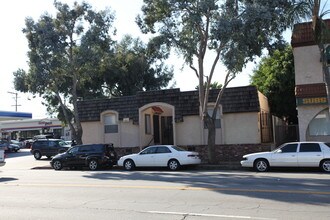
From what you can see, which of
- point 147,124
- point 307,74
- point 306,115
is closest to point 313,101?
point 306,115

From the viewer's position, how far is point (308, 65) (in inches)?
865

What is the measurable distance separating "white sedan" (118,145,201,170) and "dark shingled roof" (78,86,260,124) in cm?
538

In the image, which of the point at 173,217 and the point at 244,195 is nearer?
the point at 173,217

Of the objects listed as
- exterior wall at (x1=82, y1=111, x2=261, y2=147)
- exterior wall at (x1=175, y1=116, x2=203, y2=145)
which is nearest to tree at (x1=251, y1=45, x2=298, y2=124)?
exterior wall at (x1=82, y1=111, x2=261, y2=147)

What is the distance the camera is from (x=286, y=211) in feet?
28.3

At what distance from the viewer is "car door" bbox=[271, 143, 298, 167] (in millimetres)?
18172

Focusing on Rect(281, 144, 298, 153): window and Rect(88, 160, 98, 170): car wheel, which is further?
Rect(88, 160, 98, 170): car wheel

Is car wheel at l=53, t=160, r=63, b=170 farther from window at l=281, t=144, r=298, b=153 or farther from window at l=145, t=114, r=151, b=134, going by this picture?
window at l=281, t=144, r=298, b=153

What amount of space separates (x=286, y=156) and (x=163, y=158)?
606 cm

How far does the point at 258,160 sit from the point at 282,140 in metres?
10.2

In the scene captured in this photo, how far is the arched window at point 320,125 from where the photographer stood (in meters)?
22.1

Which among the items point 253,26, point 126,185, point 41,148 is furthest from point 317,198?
point 41,148

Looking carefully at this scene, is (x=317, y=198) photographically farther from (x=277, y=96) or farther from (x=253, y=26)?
(x=277, y=96)

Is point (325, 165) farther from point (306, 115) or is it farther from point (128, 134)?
point (128, 134)
